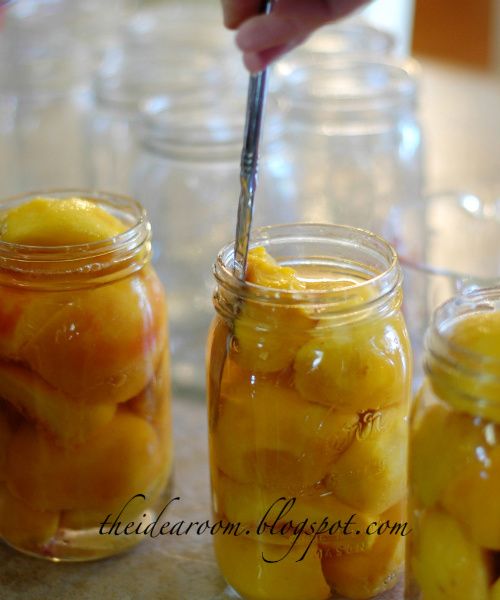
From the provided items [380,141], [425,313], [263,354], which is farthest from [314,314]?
[380,141]

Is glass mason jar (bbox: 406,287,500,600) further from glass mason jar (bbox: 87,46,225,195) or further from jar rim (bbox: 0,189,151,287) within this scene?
glass mason jar (bbox: 87,46,225,195)

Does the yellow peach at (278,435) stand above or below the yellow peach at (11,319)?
below

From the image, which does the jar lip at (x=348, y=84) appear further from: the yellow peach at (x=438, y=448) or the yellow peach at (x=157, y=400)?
the yellow peach at (x=438, y=448)

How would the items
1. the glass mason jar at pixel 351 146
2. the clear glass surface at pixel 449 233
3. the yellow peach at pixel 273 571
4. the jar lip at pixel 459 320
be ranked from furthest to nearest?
1. the glass mason jar at pixel 351 146
2. the clear glass surface at pixel 449 233
3. the yellow peach at pixel 273 571
4. the jar lip at pixel 459 320

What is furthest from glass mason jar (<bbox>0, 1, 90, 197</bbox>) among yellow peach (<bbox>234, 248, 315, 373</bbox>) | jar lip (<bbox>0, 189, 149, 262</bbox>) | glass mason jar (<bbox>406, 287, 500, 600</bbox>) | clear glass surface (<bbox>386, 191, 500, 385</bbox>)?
glass mason jar (<bbox>406, 287, 500, 600</bbox>)

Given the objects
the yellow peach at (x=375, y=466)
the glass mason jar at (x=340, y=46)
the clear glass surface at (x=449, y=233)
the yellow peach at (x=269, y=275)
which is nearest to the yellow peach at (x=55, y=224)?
the yellow peach at (x=269, y=275)

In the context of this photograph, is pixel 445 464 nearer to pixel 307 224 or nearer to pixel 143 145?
pixel 307 224
